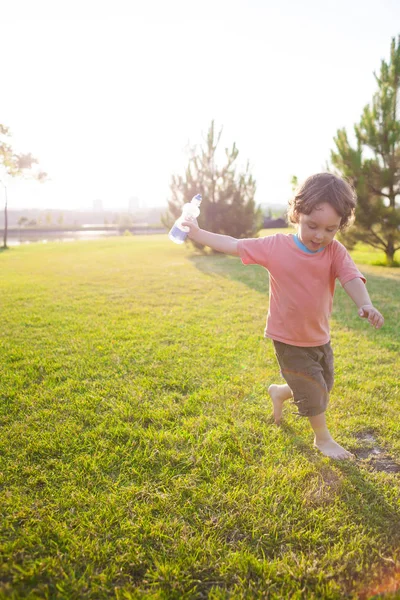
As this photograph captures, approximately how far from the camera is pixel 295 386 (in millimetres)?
2264

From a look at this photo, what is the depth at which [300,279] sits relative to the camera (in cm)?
218

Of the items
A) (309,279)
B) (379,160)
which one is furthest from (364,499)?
→ (379,160)

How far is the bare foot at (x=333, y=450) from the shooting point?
224cm

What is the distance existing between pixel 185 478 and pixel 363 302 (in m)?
1.36

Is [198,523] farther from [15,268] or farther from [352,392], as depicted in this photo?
[15,268]

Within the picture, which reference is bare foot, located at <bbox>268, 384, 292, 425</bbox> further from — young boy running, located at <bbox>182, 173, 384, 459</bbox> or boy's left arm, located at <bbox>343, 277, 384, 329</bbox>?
boy's left arm, located at <bbox>343, 277, 384, 329</bbox>

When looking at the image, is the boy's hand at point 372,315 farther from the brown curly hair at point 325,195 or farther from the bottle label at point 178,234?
the bottle label at point 178,234

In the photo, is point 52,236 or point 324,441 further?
point 52,236

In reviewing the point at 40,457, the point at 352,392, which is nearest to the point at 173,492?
the point at 40,457

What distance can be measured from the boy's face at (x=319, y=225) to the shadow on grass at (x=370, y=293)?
271 centimetres

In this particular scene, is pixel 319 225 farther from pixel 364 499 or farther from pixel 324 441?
pixel 364 499

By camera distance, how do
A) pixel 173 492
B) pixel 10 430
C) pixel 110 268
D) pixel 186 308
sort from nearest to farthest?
pixel 173 492 → pixel 10 430 → pixel 186 308 → pixel 110 268

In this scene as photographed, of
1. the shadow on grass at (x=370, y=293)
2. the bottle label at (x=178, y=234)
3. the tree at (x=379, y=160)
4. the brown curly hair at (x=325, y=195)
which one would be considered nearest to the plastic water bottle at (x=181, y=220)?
the bottle label at (x=178, y=234)

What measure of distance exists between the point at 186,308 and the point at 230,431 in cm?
384
